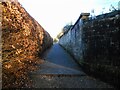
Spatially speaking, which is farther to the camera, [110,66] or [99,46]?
[99,46]

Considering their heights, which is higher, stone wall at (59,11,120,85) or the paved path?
stone wall at (59,11,120,85)

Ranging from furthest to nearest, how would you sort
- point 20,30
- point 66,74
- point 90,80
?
point 66,74, point 90,80, point 20,30

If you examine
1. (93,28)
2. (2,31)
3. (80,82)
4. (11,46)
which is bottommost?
(80,82)

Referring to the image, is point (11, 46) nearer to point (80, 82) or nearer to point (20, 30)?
point (20, 30)

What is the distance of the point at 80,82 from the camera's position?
8055mm

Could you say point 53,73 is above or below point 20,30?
below

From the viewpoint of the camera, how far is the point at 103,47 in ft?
28.3

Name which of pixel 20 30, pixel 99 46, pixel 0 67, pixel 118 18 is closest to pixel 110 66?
pixel 99 46

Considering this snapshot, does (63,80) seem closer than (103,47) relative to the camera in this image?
Yes

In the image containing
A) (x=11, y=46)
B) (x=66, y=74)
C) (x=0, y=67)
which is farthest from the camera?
(x=66, y=74)

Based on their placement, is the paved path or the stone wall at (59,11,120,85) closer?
the paved path

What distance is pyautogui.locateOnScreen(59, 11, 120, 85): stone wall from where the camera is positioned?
25.6ft

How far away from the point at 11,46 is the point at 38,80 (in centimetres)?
256

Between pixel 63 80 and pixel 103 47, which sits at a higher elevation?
pixel 103 47
